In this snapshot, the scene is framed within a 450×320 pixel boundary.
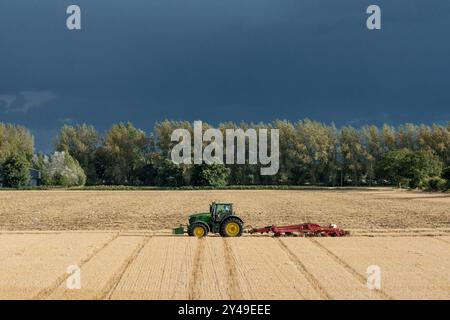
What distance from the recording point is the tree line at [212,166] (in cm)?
11669

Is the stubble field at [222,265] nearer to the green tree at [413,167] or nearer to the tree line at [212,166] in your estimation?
the green tree at [413,167]

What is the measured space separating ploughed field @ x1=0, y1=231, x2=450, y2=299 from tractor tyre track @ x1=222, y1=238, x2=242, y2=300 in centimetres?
2

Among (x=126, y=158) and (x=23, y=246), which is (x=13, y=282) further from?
(x=126, y=158)

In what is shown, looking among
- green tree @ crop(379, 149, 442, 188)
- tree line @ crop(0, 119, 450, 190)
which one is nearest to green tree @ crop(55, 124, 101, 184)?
tree line @ crop(0, 119, 450, 190)

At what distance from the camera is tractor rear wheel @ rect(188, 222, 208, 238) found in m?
21.5

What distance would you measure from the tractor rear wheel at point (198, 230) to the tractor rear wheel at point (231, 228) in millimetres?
630

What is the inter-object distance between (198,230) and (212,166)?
93927 millimetres

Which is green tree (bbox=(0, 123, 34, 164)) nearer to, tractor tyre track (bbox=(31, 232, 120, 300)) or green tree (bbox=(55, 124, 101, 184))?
green tree (bbox=(55, 124, 101, 184))


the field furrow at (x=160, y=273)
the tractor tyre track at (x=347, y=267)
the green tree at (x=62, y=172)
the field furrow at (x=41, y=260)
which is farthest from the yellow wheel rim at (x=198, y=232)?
the green tree at (x=62, y=172)

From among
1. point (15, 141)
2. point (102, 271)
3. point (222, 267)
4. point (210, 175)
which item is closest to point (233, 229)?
point (222, 267)

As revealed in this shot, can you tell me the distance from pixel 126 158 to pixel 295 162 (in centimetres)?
3659

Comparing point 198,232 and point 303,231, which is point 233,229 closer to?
point 198,232

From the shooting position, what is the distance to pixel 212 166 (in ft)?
379
